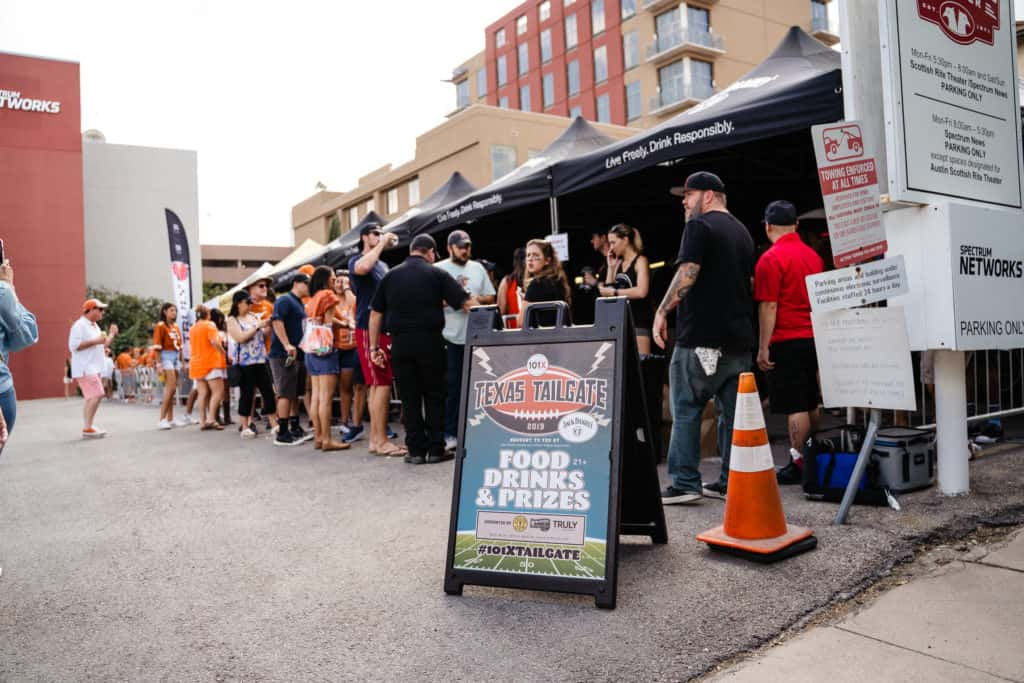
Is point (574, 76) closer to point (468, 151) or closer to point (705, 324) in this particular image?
point (468, 151)

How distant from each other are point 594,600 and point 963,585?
150cm

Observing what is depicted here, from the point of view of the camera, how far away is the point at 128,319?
143 feet

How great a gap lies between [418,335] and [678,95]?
38636 mm

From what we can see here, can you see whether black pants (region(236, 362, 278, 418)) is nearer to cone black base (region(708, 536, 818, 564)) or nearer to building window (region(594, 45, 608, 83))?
cone black base (region(708, 536, 818, 564))

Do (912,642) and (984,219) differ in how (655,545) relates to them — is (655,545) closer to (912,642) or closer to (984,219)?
(912,642)

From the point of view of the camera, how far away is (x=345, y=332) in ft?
26.5

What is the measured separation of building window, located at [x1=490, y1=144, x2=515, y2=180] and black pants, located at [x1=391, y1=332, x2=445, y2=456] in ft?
108

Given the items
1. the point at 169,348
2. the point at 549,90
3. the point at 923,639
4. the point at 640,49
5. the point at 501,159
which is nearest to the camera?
the point at 923,639

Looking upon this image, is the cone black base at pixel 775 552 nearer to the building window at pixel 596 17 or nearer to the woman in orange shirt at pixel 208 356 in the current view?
the woman in orange shirt at pixel 208 356

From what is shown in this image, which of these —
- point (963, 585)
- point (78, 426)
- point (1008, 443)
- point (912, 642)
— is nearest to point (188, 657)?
point (912, 642)

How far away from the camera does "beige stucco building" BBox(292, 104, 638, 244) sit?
38.7 m

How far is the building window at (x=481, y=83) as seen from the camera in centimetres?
5625

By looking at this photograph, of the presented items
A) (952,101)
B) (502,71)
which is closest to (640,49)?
(502,71)

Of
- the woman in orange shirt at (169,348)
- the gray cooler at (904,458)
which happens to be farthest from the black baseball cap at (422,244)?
the woman in orange shirt at (169,348)
